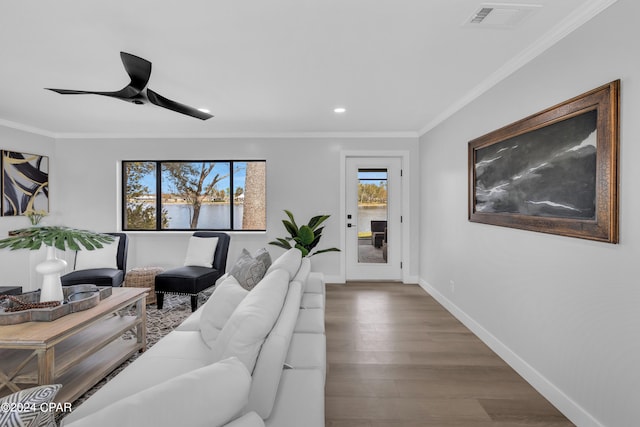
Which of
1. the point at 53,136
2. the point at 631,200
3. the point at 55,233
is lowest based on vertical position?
the point at 55,233

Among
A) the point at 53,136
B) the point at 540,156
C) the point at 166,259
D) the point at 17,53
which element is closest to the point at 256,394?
the point at 540,156

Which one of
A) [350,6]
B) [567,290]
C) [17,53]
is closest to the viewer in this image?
[350,6]

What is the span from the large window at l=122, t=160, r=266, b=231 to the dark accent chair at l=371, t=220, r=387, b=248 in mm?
1717

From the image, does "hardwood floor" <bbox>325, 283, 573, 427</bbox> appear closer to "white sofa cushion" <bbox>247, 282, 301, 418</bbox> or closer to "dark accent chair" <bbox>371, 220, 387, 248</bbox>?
"white sofa cushion" <bbox>247, 282, 301, 418</bbox>

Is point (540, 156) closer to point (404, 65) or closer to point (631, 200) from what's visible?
point (631, 200)

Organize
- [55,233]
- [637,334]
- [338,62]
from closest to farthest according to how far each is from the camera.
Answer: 1. [637,334]
2. [55,233]
3. [338,62]

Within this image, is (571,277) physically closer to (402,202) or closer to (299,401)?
(299,401)

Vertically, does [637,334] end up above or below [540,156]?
below

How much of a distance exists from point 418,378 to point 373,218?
296 cm

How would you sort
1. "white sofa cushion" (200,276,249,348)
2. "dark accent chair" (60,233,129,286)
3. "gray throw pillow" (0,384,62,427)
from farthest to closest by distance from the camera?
"dark accent chair" (60,233,129,286) < "white sofa cushion" (200,276,249,348) < "gray throw pillow" (0,384,62,427)

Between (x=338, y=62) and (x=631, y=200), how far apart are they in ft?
6.53

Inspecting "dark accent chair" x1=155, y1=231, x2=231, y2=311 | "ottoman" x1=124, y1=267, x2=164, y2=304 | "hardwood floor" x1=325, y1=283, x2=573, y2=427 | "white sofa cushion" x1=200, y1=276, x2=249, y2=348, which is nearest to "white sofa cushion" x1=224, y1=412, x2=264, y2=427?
"white sofa cushion" x1=200, y1=276, x2=249, y2=348

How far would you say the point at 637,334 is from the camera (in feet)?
4.97

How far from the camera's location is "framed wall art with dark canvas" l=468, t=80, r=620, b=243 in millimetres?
1655
